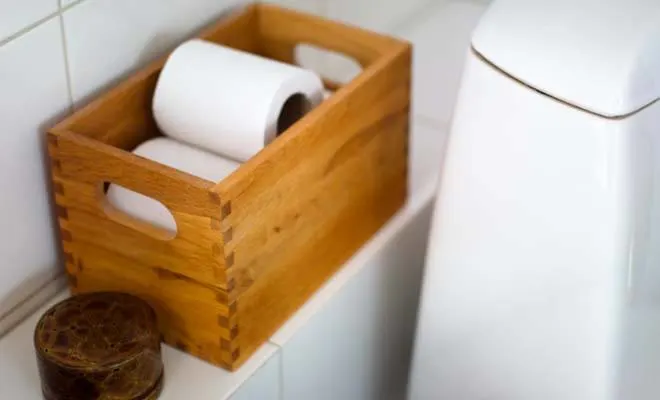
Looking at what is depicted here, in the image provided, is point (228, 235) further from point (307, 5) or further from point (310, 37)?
point (307, 5)

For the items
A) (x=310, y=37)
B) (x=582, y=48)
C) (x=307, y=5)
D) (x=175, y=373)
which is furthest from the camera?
(x=307, y=5)

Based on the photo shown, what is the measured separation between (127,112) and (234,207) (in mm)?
193

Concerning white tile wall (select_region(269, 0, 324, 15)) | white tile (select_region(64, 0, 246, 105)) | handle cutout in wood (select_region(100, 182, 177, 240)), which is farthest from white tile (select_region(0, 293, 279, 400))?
white tile wall (select_region(269, 0, 324, 15))

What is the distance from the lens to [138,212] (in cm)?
90

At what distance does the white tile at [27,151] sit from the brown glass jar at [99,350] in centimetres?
7

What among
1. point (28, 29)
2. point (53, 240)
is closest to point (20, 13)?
point (28, 29)

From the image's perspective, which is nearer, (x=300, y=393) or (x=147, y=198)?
(x=147, y=198)

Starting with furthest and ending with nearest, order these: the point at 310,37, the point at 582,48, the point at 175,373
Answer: the point at 310,37 → the point at 175,373 → the point at 582,48

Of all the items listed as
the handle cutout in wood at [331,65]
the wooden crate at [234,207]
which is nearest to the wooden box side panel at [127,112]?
the wooden crate at [234,207]

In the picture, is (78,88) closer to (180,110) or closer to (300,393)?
(180,110)

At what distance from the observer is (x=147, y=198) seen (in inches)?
35.2

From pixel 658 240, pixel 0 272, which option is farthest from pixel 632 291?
pixel 0 272

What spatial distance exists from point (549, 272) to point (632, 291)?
7 cm

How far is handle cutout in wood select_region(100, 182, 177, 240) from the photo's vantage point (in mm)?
879
